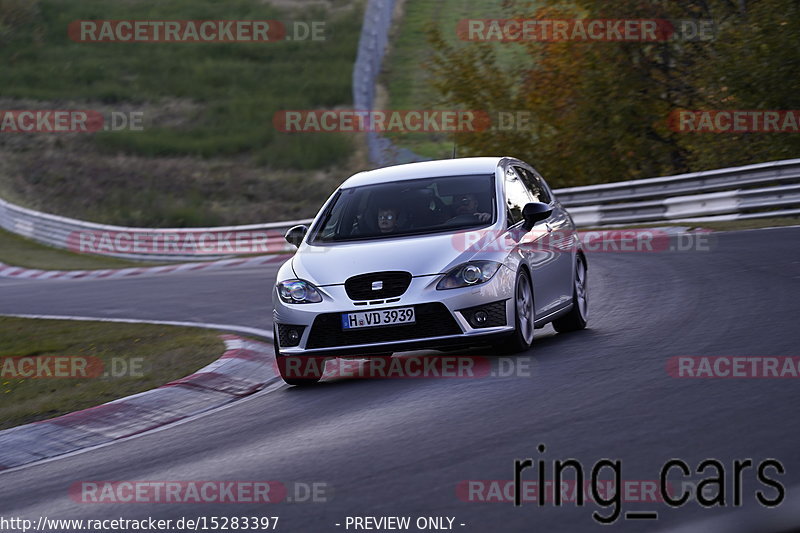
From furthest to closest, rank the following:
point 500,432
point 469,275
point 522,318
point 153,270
Result: point 153,270 → point 522,318 → point 469,275 → point 500,432

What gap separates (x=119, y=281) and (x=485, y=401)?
15579 millimetres

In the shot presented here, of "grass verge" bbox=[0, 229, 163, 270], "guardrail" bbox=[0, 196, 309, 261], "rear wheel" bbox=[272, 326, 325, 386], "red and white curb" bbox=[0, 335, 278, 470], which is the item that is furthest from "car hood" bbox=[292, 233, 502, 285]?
"grass verge" bbox=[0, 229, 163, 270]

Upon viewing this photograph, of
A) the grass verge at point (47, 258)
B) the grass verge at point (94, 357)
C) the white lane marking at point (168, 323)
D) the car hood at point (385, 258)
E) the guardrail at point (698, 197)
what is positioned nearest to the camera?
the car hood at point (385, 258)

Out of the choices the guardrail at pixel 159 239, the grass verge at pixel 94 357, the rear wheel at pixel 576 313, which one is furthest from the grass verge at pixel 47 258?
the rear wheel at pixel 576 313

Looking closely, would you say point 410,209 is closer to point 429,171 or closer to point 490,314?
point 429,171

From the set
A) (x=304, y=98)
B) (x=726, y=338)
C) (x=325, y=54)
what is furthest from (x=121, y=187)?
(x=726, y=338)

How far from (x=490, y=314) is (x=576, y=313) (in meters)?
2.14

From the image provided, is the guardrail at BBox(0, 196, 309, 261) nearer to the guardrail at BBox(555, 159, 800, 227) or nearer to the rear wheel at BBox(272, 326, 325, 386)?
the guardrail at BBox(555, 159, 800, 227)

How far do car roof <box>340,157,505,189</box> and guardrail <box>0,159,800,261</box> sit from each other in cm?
1093

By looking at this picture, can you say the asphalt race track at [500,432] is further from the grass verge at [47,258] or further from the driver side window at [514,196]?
the grass verge at [47,258]

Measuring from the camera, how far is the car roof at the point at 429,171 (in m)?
Result: 11.3

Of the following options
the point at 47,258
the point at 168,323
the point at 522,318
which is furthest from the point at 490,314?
the point at 47,258

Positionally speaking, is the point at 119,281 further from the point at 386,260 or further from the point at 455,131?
the point at 386,260

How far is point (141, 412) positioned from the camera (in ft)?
33.1
